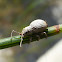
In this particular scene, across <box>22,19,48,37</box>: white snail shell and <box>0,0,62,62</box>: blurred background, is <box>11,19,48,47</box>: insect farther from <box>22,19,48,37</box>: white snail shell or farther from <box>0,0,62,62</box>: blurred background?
<box>0,0,62,62</box>: blurred background

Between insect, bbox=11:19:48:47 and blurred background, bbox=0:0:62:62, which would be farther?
blurred background, bbox=0:0:62:62

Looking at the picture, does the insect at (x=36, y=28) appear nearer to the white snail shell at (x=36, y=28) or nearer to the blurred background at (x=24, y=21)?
the white snail shell at (x=36, y=28)

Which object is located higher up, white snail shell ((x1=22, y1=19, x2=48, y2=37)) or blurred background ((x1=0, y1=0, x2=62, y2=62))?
blurred background ((x1=0, y1=0, x2=62, y2=62))

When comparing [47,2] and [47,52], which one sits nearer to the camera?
[47,52]

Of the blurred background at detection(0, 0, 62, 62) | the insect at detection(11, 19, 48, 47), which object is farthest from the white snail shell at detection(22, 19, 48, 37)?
the blurred background at detection(0, 0, 62, 62)

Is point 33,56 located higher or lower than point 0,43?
higher

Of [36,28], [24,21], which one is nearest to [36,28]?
[36,28]

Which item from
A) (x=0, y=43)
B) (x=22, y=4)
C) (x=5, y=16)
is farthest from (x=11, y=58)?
(x=0, y=43)

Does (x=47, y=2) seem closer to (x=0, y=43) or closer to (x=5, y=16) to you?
(x=5, y=16)

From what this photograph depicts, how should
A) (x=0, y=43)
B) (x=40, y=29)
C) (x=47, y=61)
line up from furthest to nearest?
(x=47, y=61)
(x=40, y=29)
(x=0, y=43)
